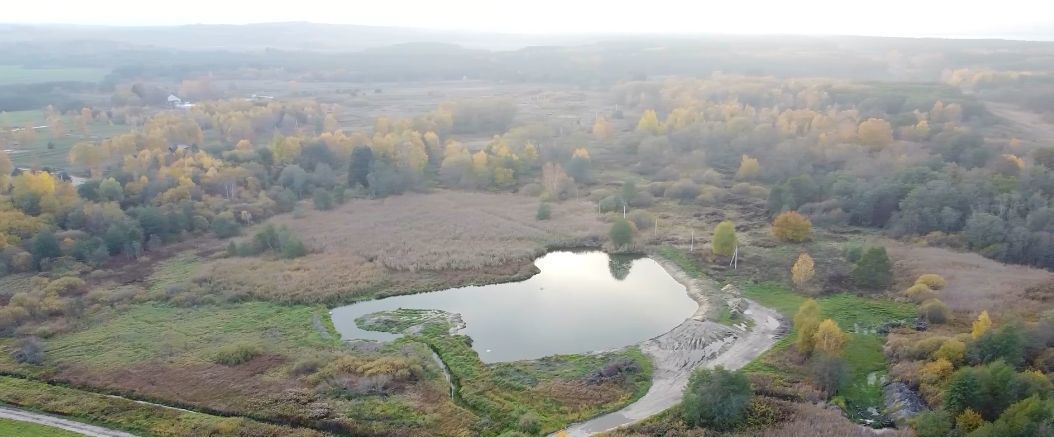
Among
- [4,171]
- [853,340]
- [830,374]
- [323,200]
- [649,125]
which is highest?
[649,125]

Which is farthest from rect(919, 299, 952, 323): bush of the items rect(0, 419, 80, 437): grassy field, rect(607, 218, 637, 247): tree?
rect(0, 419, 80, 437): grassy field

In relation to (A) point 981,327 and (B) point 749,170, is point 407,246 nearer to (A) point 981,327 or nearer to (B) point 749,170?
(A) point 981,327

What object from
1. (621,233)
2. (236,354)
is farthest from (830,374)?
(236,354)

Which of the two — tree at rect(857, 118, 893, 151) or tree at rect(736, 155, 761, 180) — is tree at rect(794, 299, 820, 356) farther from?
tree at rect(857, 118, 893, 151)

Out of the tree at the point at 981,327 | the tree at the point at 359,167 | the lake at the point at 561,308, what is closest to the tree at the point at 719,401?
the lake at the point at 561,308

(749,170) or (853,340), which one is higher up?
(749,170)

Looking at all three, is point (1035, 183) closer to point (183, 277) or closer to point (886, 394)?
point (886, 394)

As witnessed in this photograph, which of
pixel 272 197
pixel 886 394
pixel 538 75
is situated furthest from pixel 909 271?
pixel 538 75

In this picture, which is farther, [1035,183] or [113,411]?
[1035,183]
